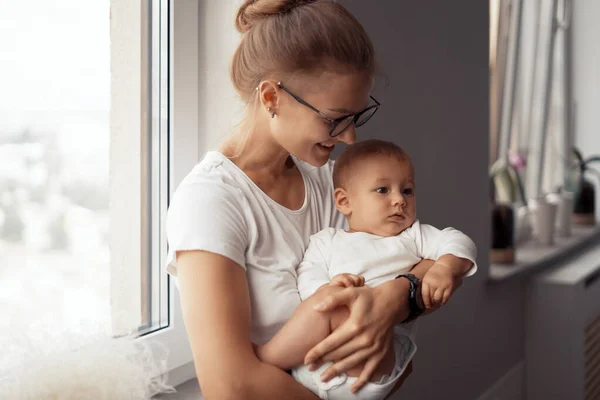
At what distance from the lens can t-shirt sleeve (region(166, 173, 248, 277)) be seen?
115 centimetres

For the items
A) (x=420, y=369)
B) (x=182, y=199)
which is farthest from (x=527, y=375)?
(x=182, y=199)

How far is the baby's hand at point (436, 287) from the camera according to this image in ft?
4.17

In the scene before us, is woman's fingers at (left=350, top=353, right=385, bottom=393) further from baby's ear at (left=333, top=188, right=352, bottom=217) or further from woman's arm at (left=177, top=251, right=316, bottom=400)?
baby's ear at (left=333, top=188, right=352, bottom=217)

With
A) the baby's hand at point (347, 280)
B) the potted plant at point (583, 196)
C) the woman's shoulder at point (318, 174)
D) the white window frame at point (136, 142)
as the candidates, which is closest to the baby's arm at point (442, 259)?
the baby's hand at point (347, 280)

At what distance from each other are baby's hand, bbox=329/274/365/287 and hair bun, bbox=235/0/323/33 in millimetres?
535

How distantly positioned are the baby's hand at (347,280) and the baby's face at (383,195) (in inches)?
8.0

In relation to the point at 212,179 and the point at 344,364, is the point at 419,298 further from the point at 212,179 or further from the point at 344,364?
the point at 212,179

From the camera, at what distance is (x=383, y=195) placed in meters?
1.40

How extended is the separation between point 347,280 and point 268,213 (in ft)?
0.71

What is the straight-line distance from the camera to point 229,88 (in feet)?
5.33

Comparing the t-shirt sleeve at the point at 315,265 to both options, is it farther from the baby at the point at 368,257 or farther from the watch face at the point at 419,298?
the watch face at the point at 419,298

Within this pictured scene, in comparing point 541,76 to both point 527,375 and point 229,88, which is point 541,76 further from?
point 229,88

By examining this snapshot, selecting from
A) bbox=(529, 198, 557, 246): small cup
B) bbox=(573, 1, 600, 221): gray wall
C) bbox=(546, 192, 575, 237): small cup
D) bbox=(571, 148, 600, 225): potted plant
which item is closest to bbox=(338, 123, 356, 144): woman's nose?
bbox=(529, 198, 557, 246): small cup

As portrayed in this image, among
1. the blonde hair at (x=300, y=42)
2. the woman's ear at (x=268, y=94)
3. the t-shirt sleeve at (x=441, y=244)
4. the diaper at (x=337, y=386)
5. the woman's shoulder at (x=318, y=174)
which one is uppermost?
the blonde hair at (x=300, y=42)
